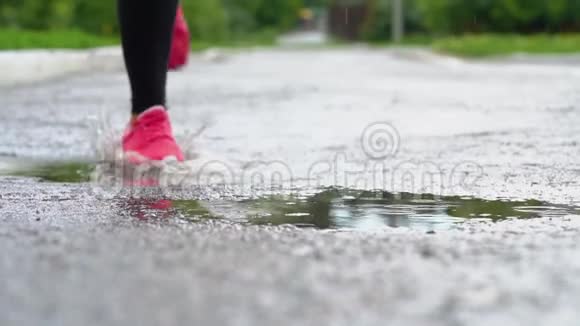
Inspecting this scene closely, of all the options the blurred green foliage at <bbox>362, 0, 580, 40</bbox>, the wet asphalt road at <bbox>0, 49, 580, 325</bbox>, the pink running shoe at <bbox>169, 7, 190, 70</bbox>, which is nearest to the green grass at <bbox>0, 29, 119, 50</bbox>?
the wet asphalt road at <bbox>0, 49, 580, 325</bbox>

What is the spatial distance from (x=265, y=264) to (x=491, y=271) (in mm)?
391

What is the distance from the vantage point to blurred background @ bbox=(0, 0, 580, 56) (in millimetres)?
17641

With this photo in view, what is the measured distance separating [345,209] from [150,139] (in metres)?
1.02

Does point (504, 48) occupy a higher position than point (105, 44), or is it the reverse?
point (504, 48)

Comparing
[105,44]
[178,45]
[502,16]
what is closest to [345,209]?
[178,45]

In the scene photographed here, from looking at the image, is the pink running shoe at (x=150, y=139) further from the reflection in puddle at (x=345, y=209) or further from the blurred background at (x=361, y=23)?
the blurred background at (x=361, y=23)

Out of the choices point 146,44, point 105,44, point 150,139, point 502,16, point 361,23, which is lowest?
point 150,139

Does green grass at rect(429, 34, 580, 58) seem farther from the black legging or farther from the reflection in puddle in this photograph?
the reflection in puddle

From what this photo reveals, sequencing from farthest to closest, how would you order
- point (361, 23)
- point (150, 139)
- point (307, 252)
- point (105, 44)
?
point (361, 23), point (105, 44), point (150, 139), point (307, 252)

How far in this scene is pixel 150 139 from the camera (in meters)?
3.43

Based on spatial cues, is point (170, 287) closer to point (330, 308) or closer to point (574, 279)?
point (330, 308)

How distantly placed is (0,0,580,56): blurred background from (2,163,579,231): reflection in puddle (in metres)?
6.96

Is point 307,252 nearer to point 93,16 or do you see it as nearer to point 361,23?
point 93,16

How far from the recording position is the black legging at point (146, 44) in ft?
11.4
